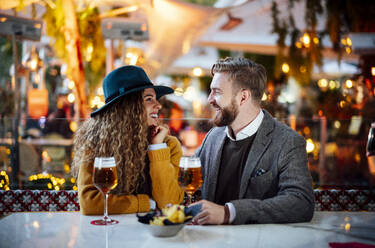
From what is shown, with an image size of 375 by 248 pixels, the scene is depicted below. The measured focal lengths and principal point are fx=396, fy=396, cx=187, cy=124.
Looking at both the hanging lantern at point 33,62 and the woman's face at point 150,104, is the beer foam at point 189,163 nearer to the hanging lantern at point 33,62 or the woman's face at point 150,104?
the woman's face at point 150,104

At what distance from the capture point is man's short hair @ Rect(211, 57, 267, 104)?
213 cm

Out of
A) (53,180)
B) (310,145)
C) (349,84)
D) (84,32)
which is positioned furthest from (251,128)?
(84,32)

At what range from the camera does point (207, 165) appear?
2254 mm

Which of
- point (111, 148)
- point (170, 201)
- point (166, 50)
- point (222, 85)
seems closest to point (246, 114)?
point (222, 85)

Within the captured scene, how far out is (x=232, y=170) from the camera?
83.4 inches

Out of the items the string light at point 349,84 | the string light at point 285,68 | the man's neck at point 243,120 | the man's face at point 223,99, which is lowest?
the man's neck at point 243,120

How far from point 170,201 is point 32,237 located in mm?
782

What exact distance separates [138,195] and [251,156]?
0.58m

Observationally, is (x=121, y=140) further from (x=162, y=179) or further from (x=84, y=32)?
(x=84, y=32)

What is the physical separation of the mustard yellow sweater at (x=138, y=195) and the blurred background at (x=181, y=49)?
1092 millimetres

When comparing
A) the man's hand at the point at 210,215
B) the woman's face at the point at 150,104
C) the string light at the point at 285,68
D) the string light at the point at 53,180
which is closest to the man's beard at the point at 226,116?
the woman's face at the point at 150,104

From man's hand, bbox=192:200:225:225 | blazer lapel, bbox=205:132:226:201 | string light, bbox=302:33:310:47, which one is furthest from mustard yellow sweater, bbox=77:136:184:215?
string light, bbox=302:33:310:47

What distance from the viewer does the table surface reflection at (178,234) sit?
134 cm

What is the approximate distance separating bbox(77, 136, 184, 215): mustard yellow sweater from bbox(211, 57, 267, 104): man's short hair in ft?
1.73
